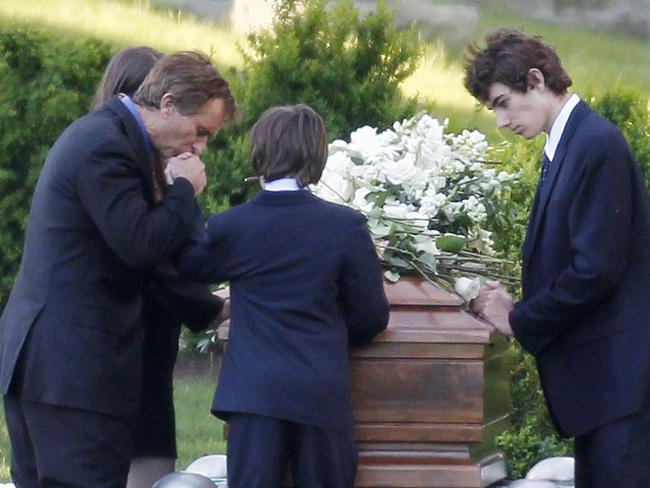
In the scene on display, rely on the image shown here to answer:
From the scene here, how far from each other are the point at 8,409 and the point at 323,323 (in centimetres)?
91

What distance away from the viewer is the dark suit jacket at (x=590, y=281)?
11.7 feet

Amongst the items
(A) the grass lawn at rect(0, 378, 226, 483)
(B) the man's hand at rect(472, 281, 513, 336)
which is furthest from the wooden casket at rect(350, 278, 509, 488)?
(A) the grass lawn at rect(0, 378, 226, 483)

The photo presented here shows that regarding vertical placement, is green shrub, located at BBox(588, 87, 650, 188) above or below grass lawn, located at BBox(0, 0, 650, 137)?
above

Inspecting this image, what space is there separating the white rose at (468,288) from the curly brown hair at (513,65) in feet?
1.82

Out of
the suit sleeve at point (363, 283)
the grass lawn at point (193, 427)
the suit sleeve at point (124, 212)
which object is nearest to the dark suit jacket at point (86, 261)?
the suit sleeve at point (124, 212)

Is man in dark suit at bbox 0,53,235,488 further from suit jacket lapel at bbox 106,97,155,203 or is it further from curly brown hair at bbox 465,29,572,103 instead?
curly brown hair at bbox 465,29,572,103

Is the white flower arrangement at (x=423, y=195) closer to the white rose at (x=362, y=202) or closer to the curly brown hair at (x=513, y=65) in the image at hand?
the white rose at (x=362, y=202)

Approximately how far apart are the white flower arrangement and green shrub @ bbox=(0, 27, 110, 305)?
374 cm

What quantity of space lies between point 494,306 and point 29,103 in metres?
4.53

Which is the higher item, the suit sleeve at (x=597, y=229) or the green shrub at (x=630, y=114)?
the suit sleeve at (x=597, y=229)

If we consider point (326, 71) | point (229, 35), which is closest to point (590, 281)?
point (326, 71)

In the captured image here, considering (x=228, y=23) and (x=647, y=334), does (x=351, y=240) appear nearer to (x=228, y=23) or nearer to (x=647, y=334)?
(x=647, y=334)

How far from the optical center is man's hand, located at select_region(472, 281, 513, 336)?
3.94 meters

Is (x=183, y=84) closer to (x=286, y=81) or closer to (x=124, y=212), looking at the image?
(x=124, y=212)
